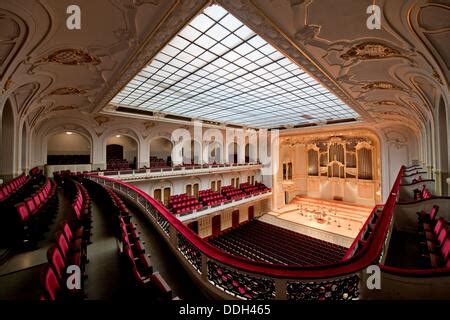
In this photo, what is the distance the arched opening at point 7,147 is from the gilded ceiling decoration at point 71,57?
403 centimetres

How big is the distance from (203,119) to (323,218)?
1082 cm

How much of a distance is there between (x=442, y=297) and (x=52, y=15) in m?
5.97

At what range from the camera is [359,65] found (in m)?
4.95

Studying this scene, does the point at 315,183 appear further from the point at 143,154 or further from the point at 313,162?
the point at 143,154

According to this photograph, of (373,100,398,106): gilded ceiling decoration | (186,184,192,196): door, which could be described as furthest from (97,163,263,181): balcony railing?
(373,100,398,106): gilded ceiling decoration

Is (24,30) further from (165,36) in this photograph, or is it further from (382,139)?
(382,139)

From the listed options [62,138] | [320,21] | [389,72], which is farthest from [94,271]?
[62,138]

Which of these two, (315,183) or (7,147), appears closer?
(7,147)

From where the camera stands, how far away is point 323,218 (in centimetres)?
1447

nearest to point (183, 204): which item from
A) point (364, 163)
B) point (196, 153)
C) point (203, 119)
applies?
point (203, 119)

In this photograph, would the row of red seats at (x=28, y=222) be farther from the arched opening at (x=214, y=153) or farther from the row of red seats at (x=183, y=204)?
the arched opening at (x=214, y=153)

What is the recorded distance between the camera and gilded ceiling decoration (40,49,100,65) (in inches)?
165

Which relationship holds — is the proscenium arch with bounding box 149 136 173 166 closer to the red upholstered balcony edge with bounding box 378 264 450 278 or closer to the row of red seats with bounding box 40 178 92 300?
the row of red seats with bounding box 40 178 92 300

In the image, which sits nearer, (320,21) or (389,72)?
(320,21)
